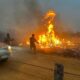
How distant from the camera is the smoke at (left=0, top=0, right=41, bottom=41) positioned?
34.1m

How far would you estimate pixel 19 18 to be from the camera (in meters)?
36.2

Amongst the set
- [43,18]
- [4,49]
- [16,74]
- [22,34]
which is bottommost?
[16,74]

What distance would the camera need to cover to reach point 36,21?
3762 cm

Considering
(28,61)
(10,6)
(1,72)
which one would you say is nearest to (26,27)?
(10,6)

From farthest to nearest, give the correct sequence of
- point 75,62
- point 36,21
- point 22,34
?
point 36,21, point 22,34, point 75,62

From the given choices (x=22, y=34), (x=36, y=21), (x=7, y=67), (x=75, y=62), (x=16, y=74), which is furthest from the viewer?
(x=36, y=21)

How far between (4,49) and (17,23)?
71.1ft

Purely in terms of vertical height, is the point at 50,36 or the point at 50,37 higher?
the point at 50,36

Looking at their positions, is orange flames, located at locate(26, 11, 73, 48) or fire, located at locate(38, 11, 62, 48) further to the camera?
orange flames, located at locate(26, 11, 73, 48)

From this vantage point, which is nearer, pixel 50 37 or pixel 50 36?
pixel 50 37

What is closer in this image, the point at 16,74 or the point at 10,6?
the point at 16,74

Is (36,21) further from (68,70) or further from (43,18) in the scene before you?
(68,70)

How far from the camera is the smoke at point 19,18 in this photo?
34.1 m

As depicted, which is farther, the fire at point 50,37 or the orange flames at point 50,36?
the orange flames at point 50,36
